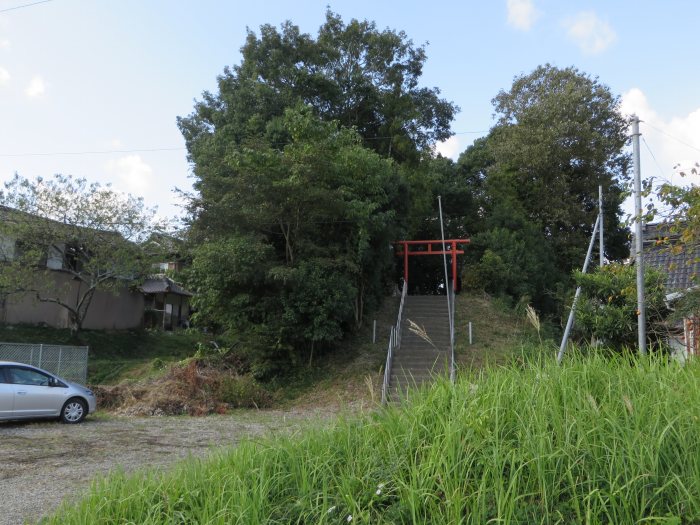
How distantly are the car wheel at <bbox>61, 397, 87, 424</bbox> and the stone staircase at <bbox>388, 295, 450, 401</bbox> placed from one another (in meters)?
7.87

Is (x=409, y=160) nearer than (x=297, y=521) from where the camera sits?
No

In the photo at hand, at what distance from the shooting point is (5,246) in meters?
25.1

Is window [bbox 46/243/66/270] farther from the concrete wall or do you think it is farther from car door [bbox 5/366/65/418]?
car door [bbox 5/366/65/418]

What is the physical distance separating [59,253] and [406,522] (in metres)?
26.3

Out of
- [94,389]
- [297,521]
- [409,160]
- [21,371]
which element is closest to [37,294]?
[94,389]

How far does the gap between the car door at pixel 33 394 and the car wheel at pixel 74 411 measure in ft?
0.62

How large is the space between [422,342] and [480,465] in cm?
1830

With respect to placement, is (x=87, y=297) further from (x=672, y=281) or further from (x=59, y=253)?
(x=672, y=281)

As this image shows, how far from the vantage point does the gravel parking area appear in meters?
6.68

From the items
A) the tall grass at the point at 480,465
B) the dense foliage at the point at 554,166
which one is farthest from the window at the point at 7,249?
the tall grass at the point at 480,465

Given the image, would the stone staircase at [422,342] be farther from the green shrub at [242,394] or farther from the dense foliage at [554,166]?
the dense foliage at [554,166]

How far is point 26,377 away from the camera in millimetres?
13500

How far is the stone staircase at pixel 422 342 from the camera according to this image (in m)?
19.1

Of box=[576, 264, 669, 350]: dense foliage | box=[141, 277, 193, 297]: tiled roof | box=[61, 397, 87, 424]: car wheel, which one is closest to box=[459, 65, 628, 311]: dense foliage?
box=[576, 264, 669, 350]: dense foliage
